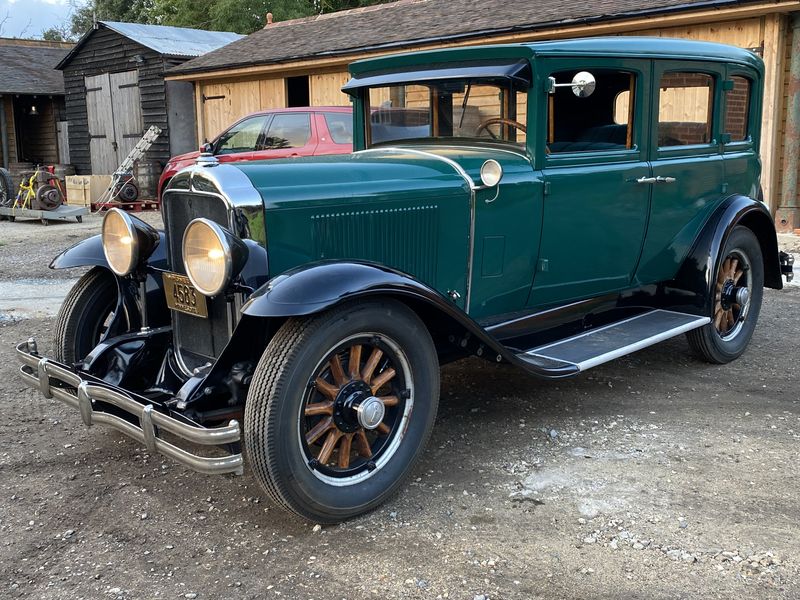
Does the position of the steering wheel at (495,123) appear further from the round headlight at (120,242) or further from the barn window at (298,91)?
the barn window at (298,91)

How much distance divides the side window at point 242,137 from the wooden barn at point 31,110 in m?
12.7

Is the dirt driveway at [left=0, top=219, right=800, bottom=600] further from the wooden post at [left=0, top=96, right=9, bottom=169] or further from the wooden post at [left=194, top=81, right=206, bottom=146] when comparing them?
the wooden post at [left=0, top=96, right=9, bottom=169]

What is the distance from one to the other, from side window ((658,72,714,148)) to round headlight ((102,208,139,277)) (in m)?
2.85

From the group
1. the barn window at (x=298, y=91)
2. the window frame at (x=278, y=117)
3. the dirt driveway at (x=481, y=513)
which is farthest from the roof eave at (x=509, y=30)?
the dirt driveway at (x=481, y=513)

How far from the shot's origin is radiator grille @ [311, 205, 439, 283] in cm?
328

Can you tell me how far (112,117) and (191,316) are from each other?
1717 centimetres

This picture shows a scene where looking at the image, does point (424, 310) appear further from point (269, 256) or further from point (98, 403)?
point (98, 403)

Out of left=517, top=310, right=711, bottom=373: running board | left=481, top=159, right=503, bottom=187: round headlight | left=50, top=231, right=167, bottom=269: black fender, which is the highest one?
left=481, top=159, right=503, bottom=187: round headlight

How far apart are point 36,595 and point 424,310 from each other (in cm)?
179

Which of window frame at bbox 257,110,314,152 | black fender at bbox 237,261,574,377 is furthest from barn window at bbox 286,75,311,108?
black fender at bbox 237,261,574,377

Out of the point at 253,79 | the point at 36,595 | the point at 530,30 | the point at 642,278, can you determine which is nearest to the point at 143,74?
the point at 253,79

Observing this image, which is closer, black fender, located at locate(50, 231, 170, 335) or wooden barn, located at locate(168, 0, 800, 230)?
black fender, located at locate(50, 231, 170, 335)

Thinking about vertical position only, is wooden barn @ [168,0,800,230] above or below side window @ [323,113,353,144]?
above

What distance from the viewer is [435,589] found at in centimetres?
260
